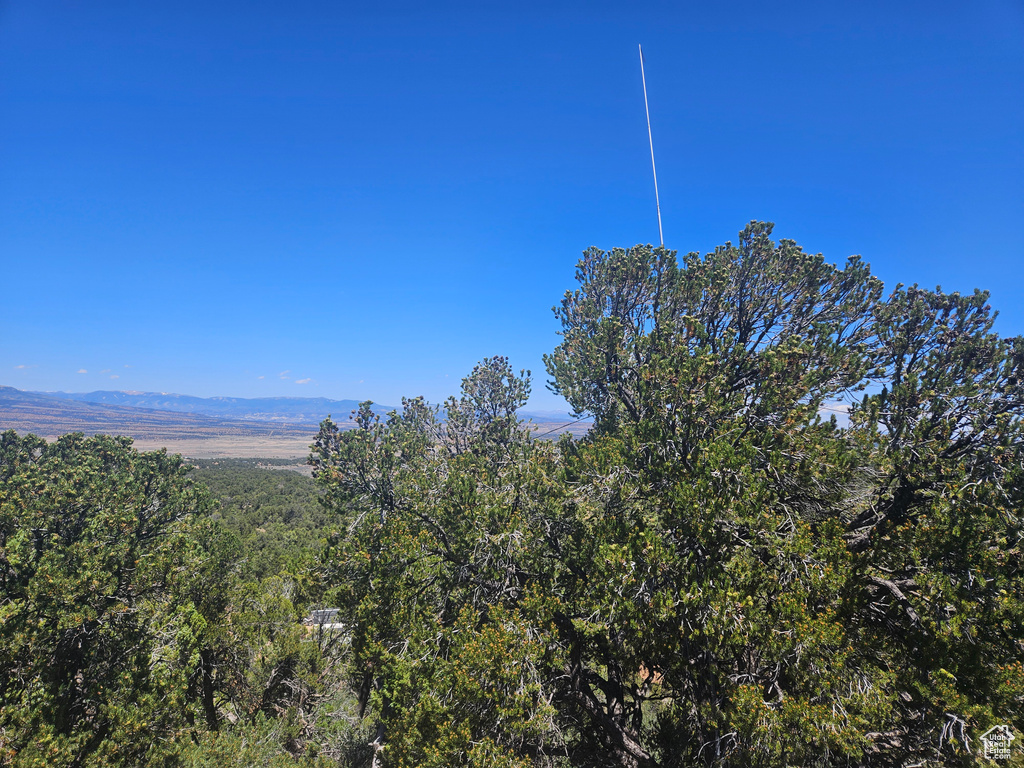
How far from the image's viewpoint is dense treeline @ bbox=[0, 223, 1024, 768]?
6.78m

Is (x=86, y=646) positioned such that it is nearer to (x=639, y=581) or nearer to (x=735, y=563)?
(x=639, y=581)

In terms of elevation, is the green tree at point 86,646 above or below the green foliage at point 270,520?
above

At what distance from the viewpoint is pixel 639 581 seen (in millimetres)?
8008

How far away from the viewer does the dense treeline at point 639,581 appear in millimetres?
6777

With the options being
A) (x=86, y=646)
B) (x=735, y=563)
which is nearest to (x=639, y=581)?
(x=735, y=563)

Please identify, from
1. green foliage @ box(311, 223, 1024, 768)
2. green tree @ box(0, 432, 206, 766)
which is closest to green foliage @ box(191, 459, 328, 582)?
green tree @ box(0, 432, 206, 766)

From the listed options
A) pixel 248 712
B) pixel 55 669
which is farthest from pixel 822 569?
pixel 248 712

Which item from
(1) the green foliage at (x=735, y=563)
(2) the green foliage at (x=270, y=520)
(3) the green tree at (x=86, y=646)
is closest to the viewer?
(1) the green foliage at (x=735, y=563)

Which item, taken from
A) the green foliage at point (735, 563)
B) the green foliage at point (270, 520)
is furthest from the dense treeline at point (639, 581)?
the green foliage at point (270, 520)

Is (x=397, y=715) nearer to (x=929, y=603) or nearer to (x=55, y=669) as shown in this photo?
(x=55, y=669)

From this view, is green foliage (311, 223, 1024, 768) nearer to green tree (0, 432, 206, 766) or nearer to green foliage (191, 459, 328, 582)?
green tree (0, 432, 206, 766)

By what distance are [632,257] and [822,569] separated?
11.8 meters

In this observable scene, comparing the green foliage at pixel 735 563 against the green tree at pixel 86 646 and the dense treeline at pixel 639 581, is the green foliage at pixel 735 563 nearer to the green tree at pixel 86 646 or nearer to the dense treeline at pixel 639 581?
the dense treeline at pixel 639 581

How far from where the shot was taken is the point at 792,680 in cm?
724
